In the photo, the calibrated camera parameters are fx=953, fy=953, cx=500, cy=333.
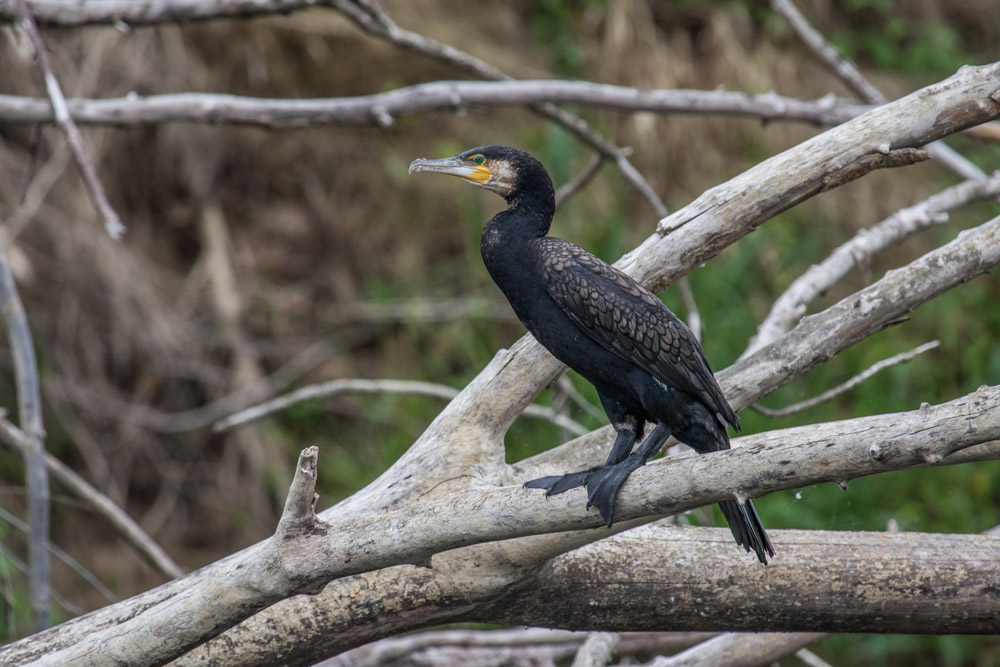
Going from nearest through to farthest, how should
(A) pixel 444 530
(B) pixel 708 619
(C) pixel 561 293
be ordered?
1. (A) pixel 444 530
2. (C) pixel 561 293
3. (B) pixel 708 619

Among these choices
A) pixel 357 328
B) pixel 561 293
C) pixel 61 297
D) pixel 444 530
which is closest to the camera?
pixel 444 530

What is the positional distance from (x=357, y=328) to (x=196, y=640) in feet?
13.2

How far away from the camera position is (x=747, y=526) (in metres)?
2.17

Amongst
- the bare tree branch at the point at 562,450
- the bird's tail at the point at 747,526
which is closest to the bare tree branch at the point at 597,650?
the bare tree branch at the point at 562,450

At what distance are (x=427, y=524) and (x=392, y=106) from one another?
1.92 m

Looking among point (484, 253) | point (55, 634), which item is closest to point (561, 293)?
point (484, 253)

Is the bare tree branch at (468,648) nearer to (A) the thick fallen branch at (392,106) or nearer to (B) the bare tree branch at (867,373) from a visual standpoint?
(B) the bare tree branch at (867,373)

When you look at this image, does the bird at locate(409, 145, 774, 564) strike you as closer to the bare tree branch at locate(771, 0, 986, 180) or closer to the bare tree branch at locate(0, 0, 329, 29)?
the bare tree branch at locate(0, 0, 329, 29)

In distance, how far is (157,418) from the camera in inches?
218

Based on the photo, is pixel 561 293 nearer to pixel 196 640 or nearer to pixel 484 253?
pixel 484 253

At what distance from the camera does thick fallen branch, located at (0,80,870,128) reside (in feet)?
11.0

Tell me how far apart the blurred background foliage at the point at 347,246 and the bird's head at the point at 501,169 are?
2.36 meters

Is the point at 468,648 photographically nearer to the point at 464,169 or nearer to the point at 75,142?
the point at 464,169

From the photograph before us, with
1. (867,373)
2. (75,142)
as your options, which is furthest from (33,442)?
(867,373)
